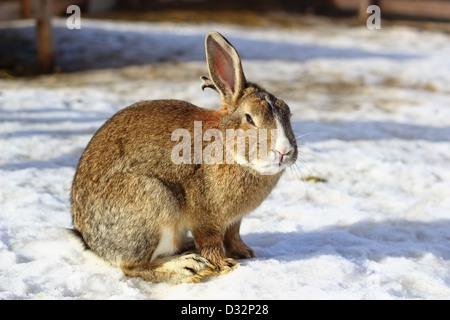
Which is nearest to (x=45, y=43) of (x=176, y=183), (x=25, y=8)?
(x=25, y=8)

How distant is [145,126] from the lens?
409cm

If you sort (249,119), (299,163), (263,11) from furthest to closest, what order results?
(263,11)
(299,163)
(249,119)

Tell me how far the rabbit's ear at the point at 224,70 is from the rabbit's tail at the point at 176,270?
86 centimetres

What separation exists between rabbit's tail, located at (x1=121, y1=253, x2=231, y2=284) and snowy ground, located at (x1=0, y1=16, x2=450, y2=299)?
5 centimetres

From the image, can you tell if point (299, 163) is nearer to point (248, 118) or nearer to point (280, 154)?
point (248, 118)

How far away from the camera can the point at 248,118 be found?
3.94 m

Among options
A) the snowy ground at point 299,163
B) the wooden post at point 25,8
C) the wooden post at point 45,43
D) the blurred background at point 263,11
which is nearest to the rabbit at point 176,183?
the snowy ground at point 299,163

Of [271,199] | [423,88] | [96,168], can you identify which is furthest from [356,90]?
[96,168]

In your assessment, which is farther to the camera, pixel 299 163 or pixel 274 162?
pixel 299 163

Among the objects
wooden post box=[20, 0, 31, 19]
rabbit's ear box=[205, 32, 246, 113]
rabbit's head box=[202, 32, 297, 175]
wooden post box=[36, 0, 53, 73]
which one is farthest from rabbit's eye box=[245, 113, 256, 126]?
wooden post box=[36, 0, 53, 73]

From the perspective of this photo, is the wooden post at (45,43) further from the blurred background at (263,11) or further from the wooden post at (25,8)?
the blurred background at (263,11)

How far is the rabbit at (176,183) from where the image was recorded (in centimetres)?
387

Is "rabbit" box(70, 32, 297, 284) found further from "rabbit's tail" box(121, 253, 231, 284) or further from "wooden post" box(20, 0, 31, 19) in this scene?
"wooden post" box(20, 0, 31, 19)

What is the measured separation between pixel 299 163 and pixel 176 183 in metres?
2.74
